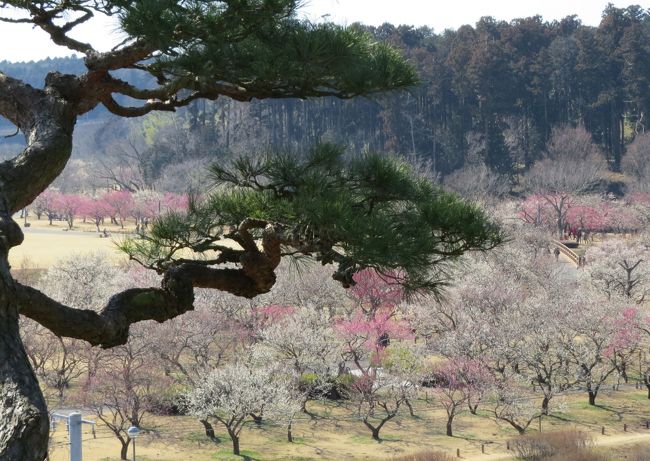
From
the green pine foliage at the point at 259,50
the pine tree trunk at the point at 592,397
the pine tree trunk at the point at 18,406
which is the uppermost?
the green pine foliage at the point at 259,50

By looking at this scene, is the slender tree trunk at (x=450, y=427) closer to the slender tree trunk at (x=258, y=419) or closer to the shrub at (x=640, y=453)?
the shrub at (x=640, y=453)

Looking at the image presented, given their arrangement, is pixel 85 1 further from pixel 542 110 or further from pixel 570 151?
pixel 542 110

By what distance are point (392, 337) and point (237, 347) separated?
4.27m

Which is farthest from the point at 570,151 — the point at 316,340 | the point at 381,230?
the point at 381,230

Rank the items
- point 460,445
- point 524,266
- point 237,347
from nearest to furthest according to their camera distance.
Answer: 1. point 460,445
2. point 237,347
3. point 524,266

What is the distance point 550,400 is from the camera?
18500 millimetres

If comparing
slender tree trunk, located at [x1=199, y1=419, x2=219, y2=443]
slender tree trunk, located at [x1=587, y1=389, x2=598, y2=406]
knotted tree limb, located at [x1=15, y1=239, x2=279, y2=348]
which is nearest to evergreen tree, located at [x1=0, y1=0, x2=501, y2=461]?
knotted tree limb, located at [x1=15, y1=239, x2=279, y2=348]

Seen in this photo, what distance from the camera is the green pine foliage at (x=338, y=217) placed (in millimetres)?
3688

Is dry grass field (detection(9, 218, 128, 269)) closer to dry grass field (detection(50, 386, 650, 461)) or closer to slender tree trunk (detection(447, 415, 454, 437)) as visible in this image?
dry grass field (detection(50, 386, 650, 461))

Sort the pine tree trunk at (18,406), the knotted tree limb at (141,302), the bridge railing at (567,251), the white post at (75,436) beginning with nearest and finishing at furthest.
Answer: the pine tree trunk at (18,406) < the knotted tree limb at (141,302) < the white post at (75,436) < the bridge railing at (567,251)

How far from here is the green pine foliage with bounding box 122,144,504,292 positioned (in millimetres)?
3688

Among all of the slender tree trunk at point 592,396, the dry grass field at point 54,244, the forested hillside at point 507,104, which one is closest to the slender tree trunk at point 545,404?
the slender tree trunk at point 592,396

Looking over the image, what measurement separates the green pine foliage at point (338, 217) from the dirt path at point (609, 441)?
40.1 ft

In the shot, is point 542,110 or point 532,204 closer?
Result: point 532,204
